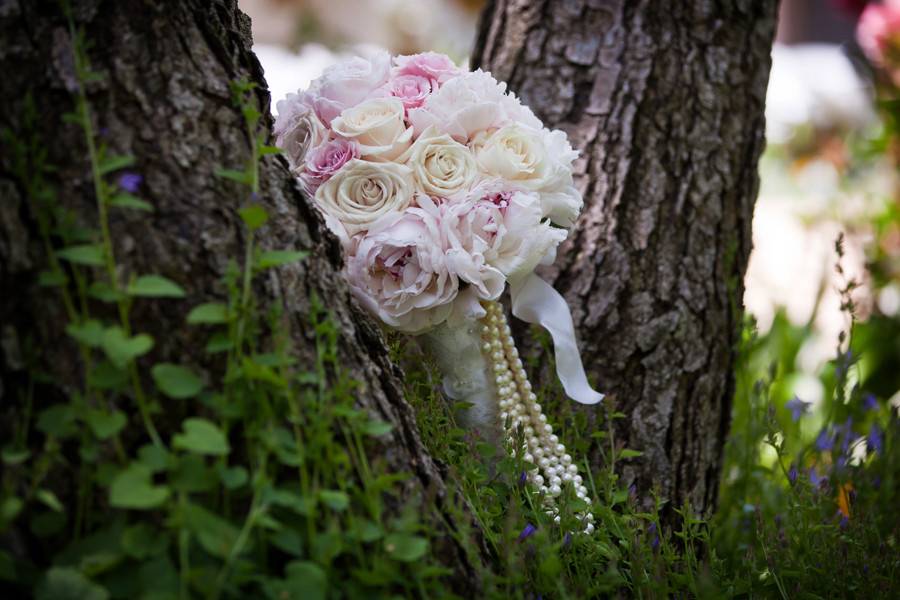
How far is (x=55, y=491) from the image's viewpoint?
2.85 ft

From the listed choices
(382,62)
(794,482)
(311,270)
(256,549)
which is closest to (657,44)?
(382,62)

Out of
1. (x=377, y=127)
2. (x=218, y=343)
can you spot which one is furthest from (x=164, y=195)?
(x=377, y=127)

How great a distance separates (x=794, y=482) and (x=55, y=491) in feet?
3.93

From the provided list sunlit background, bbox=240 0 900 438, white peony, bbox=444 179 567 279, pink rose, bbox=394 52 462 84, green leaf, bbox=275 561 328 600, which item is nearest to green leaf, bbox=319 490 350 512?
green leaf, bbox=275 561 328 600

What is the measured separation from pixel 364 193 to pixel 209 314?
46 centimetres

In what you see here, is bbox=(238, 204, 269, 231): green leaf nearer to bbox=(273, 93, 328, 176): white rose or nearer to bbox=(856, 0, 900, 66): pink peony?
bbox=(273, 93, 328, 176): white rose

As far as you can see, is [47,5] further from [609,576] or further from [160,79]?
[609,576]

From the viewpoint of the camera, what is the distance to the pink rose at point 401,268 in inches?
49.1

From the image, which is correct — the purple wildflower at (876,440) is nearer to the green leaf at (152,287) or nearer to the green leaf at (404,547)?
the green leaf at (404,547)

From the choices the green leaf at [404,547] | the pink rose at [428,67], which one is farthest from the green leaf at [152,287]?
the pink rose at [428,67]

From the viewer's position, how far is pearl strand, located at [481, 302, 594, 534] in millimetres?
1416

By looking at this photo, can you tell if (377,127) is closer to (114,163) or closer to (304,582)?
(114,163)

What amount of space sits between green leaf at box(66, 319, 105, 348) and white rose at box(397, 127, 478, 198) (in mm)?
581

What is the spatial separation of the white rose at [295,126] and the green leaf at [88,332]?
578mm
